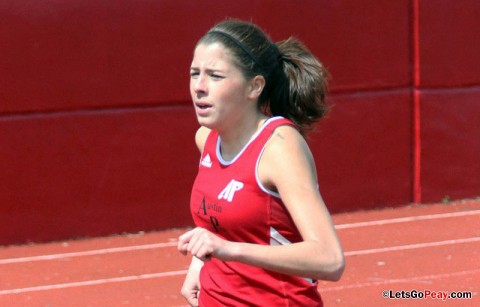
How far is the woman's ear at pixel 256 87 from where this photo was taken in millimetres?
2822

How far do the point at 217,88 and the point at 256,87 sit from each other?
0.16 m

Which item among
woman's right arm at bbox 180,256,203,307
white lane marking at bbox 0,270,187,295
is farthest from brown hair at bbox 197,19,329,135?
white lane marking at bbox 0,270,187,295

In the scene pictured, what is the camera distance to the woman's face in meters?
2.73

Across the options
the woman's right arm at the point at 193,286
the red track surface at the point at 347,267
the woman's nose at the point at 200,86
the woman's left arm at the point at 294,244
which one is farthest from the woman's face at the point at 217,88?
the red track surface at the point at 347,267

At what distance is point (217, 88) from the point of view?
273 cm

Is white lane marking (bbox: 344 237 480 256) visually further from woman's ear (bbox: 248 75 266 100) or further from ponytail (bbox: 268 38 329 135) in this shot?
woman's ear (bbox: 248 75 266 100)

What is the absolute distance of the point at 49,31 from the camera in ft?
21.9

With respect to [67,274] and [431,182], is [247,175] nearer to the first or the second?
[67,274]

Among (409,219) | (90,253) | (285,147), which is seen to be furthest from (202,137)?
(409,219)

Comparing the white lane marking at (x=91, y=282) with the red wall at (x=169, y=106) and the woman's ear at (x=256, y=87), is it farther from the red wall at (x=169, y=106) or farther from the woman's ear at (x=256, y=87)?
the woman's ear at (x=256, y=87)

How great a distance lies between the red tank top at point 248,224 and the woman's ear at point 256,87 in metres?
0.11

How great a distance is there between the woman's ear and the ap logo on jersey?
0.29 metres

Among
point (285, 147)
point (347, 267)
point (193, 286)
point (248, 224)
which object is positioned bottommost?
point (347, 267)

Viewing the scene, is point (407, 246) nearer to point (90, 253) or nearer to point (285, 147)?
point (90, 253)
